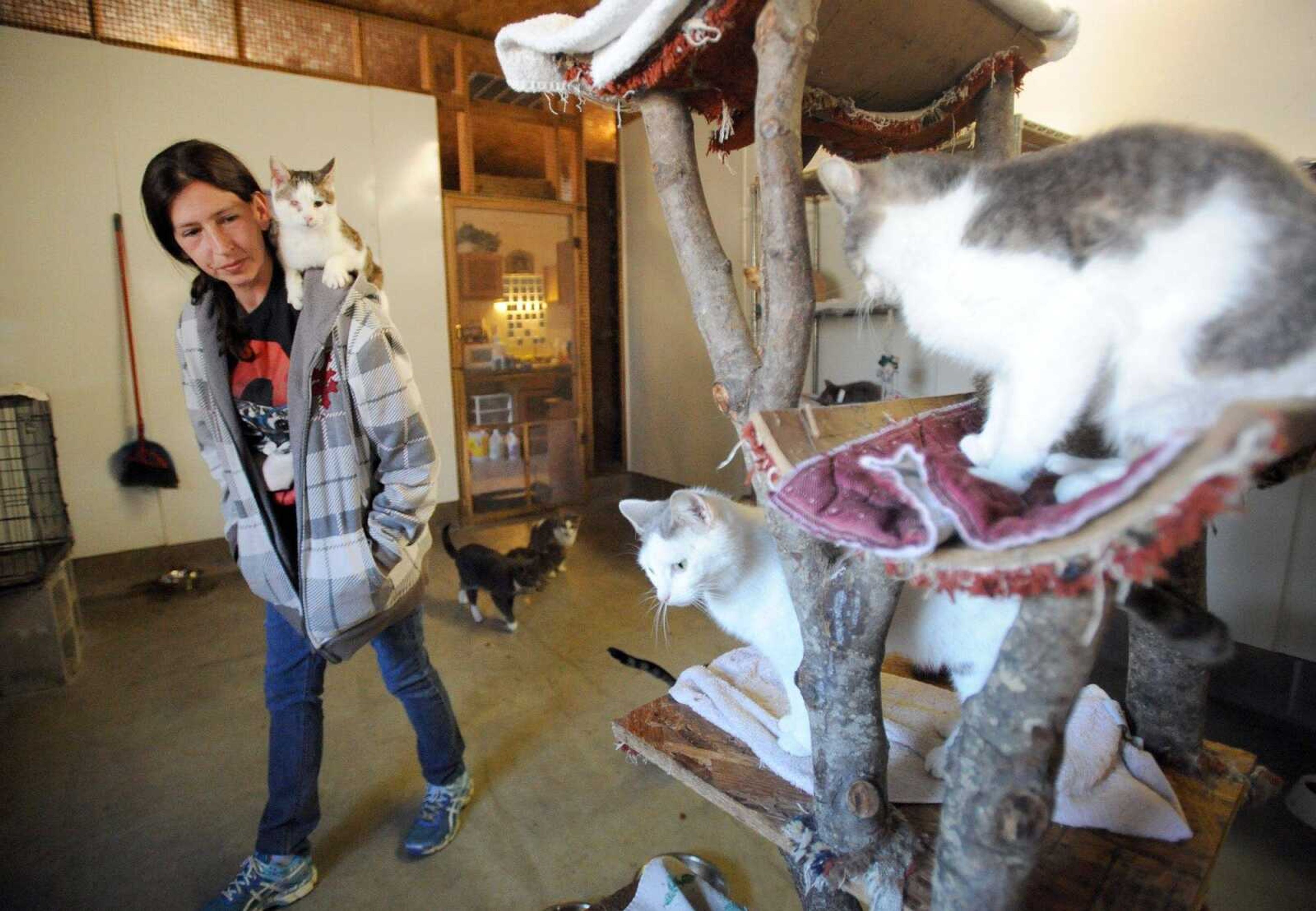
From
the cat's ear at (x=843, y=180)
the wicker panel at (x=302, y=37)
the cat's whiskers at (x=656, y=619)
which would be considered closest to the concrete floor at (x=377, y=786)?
the cat's whiskers at (x=656, y=619)

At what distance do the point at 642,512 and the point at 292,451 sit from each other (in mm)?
710

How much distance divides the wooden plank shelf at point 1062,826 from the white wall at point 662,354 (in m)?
2.74

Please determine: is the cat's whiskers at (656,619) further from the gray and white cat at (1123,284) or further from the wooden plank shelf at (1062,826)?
the gray and white cat at (1123,284)

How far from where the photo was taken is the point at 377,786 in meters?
1.97

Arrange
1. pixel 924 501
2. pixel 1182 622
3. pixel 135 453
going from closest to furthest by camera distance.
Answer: pixel 924 501 < pixel 1182 622 < pixel 135 453

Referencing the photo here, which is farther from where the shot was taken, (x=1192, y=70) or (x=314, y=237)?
(x=1192, y=70)

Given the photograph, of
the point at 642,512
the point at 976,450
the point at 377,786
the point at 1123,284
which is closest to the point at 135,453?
the point at 377,786

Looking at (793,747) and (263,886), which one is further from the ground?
(793,747)

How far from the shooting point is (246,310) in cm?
143

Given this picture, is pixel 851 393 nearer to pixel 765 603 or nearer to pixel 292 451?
pixel 765 603

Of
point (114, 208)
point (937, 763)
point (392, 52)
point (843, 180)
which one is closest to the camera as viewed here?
point (843, 180)

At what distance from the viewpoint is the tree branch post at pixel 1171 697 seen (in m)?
1.13

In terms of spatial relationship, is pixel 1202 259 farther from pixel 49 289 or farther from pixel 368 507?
pixel 49 289

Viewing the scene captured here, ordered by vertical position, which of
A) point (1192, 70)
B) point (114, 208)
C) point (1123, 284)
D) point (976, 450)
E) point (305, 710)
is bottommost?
point (305, 710)
